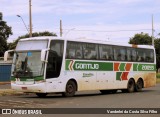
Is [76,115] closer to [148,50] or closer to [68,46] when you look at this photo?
[68,46]

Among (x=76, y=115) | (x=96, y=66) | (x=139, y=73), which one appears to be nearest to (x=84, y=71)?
(x=96, y=66)

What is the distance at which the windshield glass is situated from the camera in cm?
2262

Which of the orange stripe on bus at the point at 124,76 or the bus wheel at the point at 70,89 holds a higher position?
the orange stripe on bus at the point at 124,76

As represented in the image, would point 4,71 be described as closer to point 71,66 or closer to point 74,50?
point 74,50

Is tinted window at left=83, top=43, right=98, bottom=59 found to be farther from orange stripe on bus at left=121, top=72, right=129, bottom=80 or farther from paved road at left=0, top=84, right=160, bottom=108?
orange stripe on bus at left=121, top=72, right=129, bottom=80

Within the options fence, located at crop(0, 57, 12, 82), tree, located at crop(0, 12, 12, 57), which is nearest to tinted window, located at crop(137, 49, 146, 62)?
fence, located at crop(0, 57, 12, 82)

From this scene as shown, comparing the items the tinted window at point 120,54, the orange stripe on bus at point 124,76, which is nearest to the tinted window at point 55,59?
the tinted window at point 120,54

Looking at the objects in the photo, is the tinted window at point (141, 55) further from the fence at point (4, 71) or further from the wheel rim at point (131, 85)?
the fence at point (4, 71)

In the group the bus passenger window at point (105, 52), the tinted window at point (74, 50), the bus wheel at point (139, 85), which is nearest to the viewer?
the tinted window at point (74, 50)

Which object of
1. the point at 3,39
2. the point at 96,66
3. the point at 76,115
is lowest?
the point at 76,115

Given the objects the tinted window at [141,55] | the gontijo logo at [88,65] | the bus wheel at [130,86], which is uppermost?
the tinted window at [141,55]

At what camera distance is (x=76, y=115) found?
1433 cm

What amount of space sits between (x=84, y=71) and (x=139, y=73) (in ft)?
22.8

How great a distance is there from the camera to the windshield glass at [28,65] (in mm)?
22617
